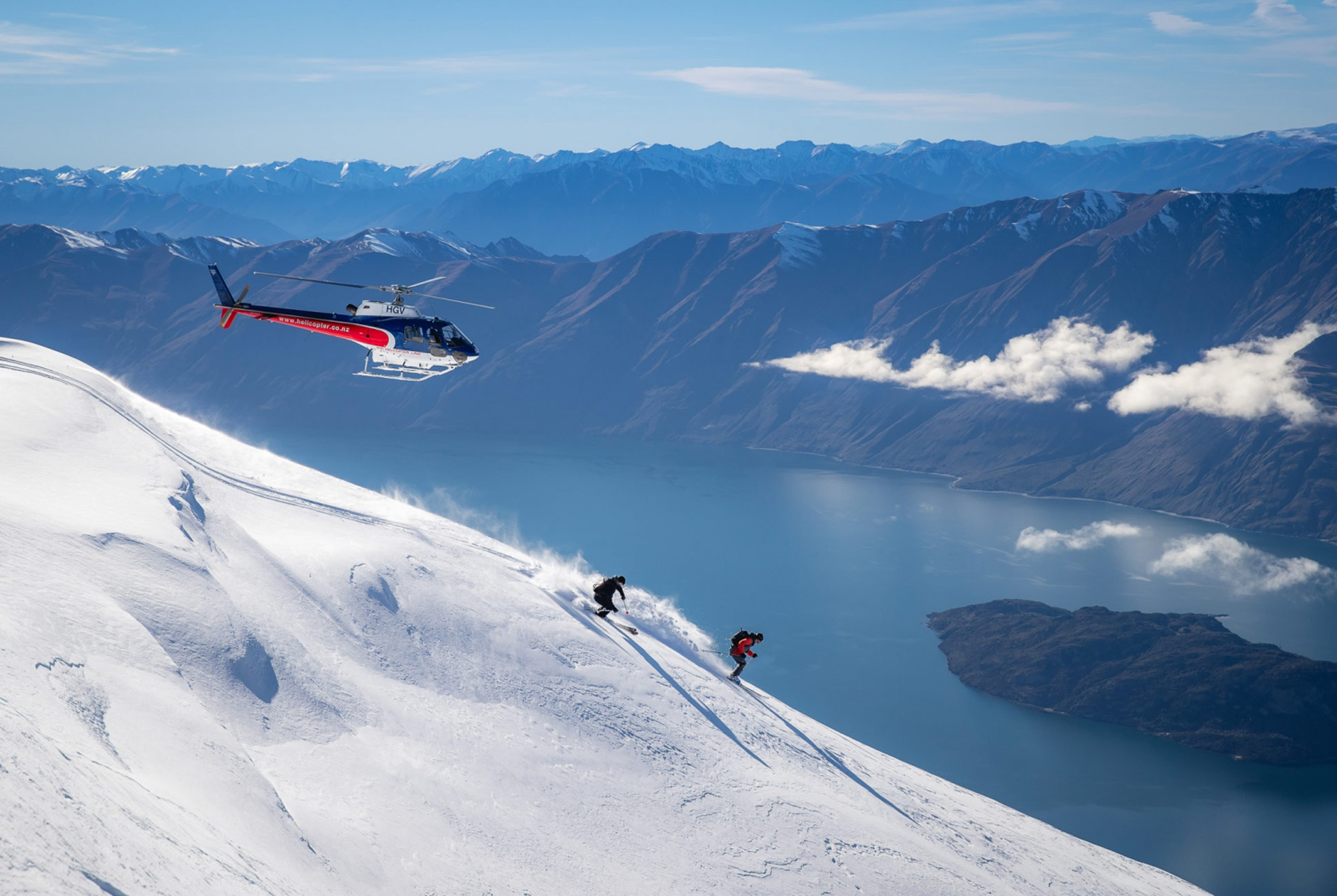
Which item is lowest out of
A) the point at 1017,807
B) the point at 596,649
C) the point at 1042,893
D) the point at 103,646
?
the point at 1017,807

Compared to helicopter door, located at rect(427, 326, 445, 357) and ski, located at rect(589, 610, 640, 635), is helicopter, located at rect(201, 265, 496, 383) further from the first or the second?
ski, located at rect(589, 610, 640, 635)

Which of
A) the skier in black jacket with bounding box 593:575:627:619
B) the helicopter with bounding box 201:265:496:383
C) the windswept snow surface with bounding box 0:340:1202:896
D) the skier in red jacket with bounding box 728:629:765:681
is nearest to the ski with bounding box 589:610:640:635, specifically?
the skier in black jacket with bounding box 593:575:627:619

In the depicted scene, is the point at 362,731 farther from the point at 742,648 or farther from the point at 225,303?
the point at 225,303

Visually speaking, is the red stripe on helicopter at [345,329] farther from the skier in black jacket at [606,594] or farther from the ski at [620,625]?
the ski at [620,625]

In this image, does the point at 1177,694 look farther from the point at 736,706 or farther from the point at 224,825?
the point at 224,825

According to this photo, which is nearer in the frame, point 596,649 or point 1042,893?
point 1042,893

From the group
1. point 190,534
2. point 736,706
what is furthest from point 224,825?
point 736,706

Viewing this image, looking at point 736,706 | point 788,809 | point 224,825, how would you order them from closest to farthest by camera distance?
point 224,825
point 788,809
point 736,706
